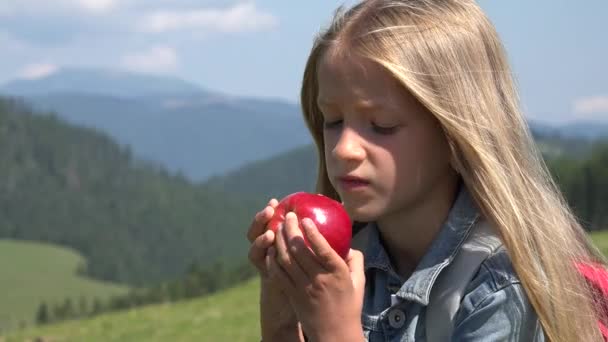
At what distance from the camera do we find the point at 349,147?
8.77 ft

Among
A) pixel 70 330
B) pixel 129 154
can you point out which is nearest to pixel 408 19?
pixel 70 330

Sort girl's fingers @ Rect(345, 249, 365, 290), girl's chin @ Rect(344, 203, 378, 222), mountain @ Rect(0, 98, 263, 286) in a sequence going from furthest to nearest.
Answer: mountain @ Rect(0, 98, 263, 286) → girl's chin @ Rect(344, 203, 378, 222) → girl's fingers @ Rect(345, 249, 365, 290)

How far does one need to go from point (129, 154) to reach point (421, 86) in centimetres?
19370

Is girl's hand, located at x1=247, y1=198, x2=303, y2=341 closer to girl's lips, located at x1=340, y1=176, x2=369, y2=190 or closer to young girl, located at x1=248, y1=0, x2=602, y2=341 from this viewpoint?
young girl, located at x1=248, y1=0, x2=602, y2=341

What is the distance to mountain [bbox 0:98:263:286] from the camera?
509ft

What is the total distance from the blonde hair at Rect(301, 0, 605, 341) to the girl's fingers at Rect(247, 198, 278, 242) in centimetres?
47

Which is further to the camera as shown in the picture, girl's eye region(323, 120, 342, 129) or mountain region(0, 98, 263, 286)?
mountain region(0, 98, 263, 286)

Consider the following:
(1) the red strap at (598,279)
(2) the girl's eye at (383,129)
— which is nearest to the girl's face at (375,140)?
(2) the girl's eye at (383,129)

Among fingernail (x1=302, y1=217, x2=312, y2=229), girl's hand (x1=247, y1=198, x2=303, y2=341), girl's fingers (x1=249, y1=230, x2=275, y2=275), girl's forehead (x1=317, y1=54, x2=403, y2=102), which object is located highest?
girl's forehead (x1=317, y1=54, x2=403, y2=102)

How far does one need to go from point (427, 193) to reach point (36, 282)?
130m

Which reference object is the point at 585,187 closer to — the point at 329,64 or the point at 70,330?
the point at 70,330

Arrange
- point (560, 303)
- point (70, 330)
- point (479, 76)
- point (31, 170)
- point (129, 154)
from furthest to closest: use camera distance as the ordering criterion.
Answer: point (129, 154), point (31, 170), point (70, 330), point (479, 76), point (560, 303)

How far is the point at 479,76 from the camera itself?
2783 millimetres

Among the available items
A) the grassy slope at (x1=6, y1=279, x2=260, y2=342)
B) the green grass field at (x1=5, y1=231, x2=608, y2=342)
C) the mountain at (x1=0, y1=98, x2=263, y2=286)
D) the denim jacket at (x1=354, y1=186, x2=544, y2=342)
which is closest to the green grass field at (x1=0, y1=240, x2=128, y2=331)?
the mountain at (x1=0, y1=98, x2=263, y2=286)
